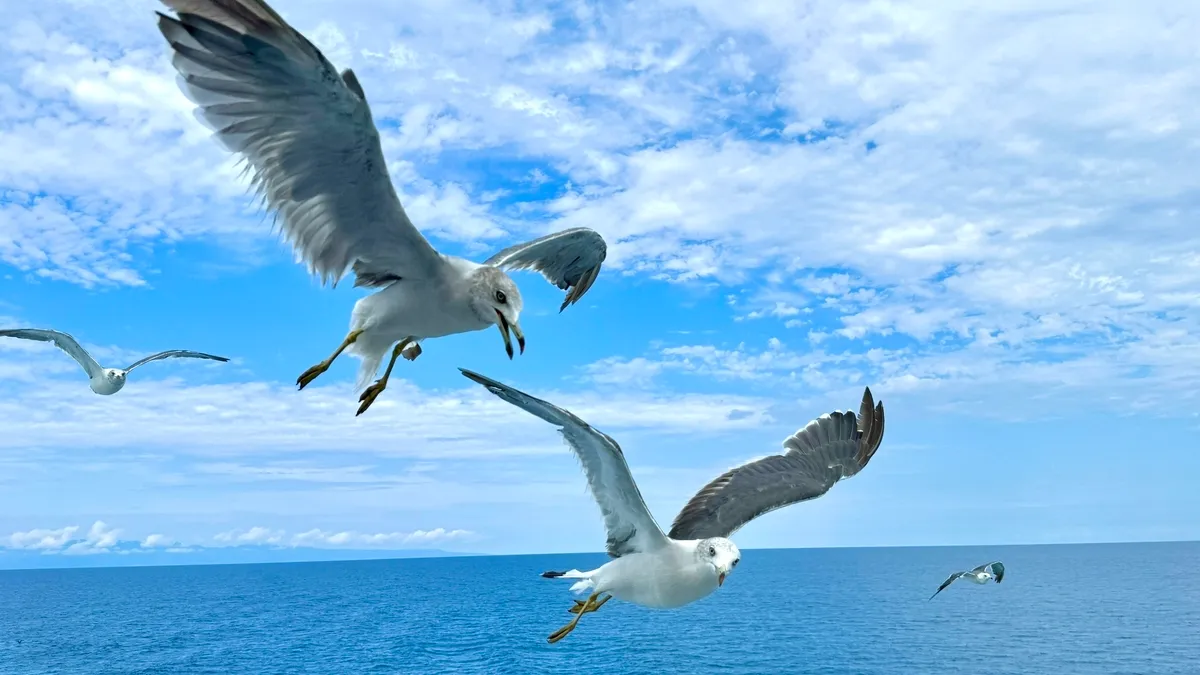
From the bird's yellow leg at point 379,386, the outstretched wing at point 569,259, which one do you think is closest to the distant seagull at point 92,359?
the outstretched wing at point 569,259

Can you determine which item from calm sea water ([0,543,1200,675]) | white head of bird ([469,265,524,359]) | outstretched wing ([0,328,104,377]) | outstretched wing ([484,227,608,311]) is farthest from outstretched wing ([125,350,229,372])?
calm sea water ([0,543,1200,675])

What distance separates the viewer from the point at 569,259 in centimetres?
1153

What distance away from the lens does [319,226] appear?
26.4ft

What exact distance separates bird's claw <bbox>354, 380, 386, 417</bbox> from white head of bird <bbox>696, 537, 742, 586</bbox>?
3.42 metres

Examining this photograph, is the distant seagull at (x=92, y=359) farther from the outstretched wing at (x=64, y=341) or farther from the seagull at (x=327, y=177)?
the seagull at (x=327, y=177)

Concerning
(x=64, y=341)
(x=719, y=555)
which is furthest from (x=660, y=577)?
(x=64, y=341)

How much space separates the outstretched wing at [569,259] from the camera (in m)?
11.1

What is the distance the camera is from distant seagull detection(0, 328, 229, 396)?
16938 millimetres

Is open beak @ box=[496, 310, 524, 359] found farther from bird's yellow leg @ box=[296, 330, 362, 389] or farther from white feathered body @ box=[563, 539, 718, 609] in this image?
white feathered body @ box=[563, 539, 718, 609]

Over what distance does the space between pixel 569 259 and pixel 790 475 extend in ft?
12.8

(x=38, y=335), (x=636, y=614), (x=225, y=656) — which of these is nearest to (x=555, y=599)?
(x=636, y=614)

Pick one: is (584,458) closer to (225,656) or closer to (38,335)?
(38,335)

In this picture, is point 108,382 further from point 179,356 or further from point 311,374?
point 311,374

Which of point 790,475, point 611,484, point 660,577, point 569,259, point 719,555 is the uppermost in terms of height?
point 569,259
